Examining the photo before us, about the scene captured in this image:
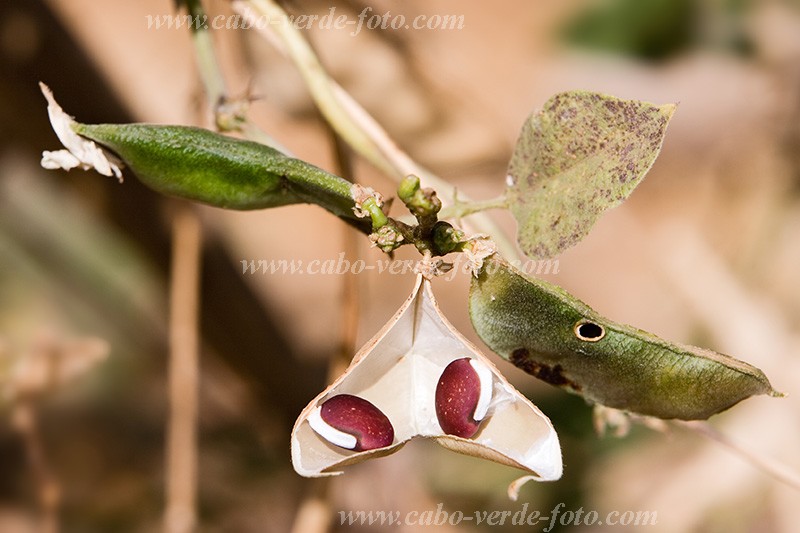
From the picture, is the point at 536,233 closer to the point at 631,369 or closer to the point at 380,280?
the point at 631,369

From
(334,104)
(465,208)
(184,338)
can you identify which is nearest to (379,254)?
(184,338)

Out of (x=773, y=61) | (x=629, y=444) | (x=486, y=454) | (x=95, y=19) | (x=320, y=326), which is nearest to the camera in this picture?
(x=486, y=454)

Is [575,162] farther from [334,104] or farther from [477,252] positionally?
[334,104]

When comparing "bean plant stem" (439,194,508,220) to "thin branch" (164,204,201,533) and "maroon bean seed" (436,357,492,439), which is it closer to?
"maroon bean seed" (436,357,492,439)

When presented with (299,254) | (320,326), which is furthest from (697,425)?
(299,254)

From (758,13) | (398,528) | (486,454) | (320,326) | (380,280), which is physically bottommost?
(486,454)
